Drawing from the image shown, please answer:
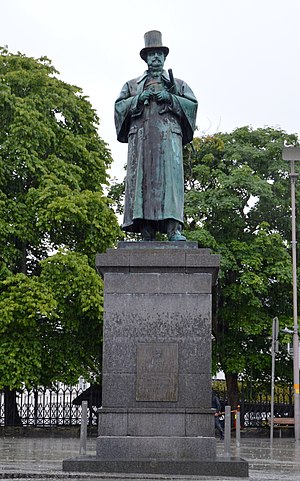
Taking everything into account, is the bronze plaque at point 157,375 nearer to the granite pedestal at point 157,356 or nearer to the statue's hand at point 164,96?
the granite pedestal at point 157,356

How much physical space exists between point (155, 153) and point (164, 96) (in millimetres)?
921

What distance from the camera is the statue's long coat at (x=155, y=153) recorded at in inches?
543

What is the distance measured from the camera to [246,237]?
33031 millimetres

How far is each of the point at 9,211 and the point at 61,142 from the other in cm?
Answer: 361

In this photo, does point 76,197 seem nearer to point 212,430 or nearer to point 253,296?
→ point 253,296

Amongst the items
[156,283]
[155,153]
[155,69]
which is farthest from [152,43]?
[156,283]

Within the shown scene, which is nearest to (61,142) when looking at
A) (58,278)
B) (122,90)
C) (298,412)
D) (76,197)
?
(76,197)

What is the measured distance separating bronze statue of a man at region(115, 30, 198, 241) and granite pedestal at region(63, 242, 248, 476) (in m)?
0.85

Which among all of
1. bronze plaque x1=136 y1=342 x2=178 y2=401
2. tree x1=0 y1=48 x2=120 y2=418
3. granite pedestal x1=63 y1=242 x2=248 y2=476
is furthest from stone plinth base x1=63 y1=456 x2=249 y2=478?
tree x1=0 y1=48 x2=120 y2=418

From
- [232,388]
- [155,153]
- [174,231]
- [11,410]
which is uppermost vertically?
[155,153]

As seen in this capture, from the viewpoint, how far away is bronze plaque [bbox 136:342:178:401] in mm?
12688

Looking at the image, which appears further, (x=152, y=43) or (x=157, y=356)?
(x=152, y=43)

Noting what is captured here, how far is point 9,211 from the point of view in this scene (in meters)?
28.2

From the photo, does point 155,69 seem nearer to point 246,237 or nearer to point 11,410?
point 11,410
